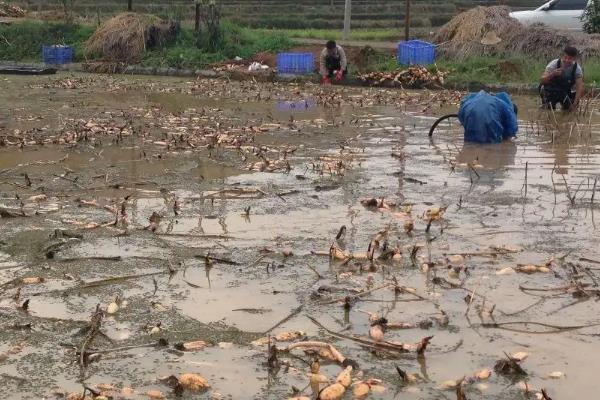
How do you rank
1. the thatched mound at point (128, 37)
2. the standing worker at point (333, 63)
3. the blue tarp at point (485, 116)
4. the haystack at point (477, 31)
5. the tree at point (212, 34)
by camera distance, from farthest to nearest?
the thatched mound at point (128, 37) < the tree at point (212, 34) < the haystack at point (477, 31) < the standing worker at point (333, 63) < the blue tarp at point (485, 116)

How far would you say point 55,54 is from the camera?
2461 cm

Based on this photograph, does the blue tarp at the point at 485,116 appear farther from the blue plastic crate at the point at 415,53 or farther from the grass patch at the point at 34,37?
the grass patch at the point at 34,37

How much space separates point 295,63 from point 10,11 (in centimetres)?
1450

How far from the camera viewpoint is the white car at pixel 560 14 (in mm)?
24625

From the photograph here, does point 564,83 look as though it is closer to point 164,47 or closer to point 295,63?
point 295,63

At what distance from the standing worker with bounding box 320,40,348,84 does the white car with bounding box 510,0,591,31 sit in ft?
23.8

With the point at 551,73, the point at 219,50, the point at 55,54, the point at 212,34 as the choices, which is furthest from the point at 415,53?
the point at 55,54

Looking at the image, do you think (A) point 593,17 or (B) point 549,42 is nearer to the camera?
(B) point 549,42

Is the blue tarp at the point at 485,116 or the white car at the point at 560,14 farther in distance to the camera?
the white car at the point at 560,14

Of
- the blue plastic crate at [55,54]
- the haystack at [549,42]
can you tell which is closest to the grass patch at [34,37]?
the blue plastic crate at [55,54]

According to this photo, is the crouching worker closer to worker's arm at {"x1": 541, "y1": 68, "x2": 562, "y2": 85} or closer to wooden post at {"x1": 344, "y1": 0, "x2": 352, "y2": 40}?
worker's arm at {"x1": 541, "y1": 68, "x2": 562, "y2": 85}

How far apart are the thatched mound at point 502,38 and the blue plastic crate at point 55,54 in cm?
1059

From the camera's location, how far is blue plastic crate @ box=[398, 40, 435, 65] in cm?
2091

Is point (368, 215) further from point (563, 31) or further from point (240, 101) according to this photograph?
point (563, 31)
